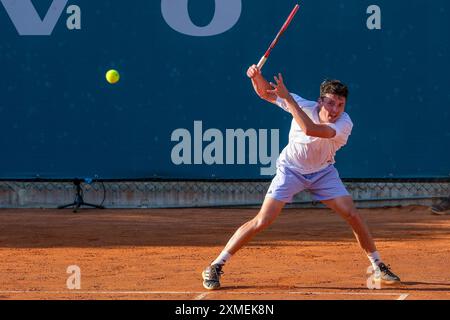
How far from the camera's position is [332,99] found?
280 inches

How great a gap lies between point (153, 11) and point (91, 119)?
1.78 metres

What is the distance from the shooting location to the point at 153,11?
13.9 meters

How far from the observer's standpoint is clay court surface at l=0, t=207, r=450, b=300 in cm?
728

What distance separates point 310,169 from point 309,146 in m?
0.20

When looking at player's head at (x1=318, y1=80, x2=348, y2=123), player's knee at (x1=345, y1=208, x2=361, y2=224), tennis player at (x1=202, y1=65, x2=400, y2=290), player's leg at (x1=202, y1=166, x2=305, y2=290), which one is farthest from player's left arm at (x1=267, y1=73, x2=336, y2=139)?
player's knee at (x1=345, y1=208, x2=361, y2=224)

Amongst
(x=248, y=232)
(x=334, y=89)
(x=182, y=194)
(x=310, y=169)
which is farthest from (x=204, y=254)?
(x=182, y=194)

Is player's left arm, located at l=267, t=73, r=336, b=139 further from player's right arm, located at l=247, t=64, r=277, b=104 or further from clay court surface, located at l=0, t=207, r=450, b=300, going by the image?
clay court surface, located at l=0, t=207, r=450, b=300

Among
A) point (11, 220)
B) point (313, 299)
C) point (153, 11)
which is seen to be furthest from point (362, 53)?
point (313, 299)

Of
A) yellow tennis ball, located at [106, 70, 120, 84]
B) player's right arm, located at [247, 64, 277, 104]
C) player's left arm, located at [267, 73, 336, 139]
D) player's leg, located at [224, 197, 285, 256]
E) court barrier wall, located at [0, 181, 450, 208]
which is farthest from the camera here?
court barrier wall, located at [0, 181, 450, 208]

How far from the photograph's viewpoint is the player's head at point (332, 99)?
7.07 metres

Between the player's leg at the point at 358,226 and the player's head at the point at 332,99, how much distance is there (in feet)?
2.11

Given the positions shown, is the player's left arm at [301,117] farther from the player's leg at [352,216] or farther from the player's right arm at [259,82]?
the player's leg at [352,216]

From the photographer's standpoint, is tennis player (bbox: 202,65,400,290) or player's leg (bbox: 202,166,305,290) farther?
player's leg (bbox: 202,166,305,290)

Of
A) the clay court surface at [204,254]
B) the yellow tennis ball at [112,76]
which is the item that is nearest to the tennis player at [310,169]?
the clay court surface at [204,254]
